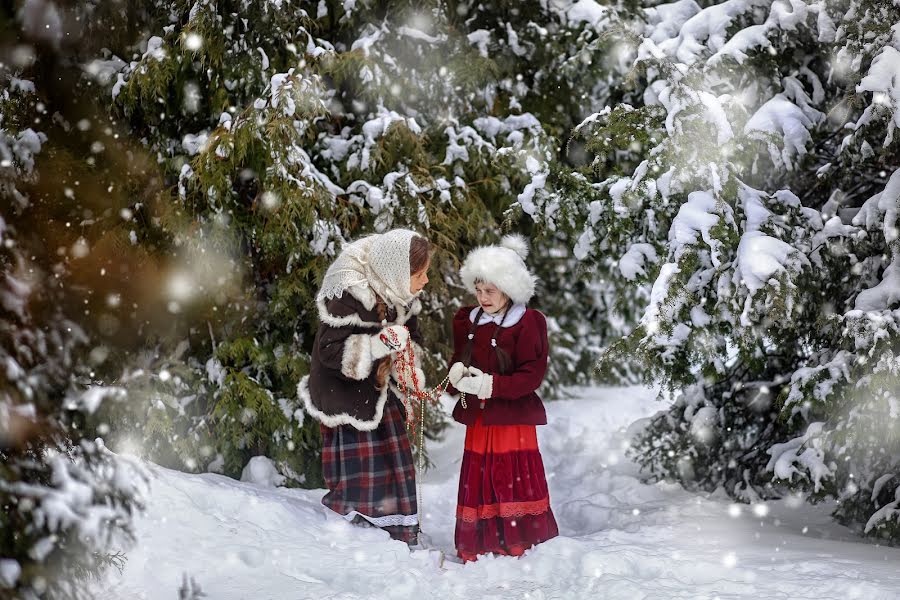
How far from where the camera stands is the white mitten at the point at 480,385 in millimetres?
4453

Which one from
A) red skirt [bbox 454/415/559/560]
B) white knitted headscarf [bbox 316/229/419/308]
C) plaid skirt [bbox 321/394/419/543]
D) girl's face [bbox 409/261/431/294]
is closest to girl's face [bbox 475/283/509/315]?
girl's face [bbox 409/261/431/294]

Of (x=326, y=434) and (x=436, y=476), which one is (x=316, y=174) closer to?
(x=326, y=434)

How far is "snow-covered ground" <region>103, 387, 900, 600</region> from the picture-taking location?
363 centimetres

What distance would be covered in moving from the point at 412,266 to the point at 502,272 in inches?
21.1

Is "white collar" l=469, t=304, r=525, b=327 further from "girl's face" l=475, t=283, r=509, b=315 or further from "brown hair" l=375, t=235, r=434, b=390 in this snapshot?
"brown hair" l=375, t=235, r=434, b=390

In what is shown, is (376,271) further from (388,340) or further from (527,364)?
(527,364)

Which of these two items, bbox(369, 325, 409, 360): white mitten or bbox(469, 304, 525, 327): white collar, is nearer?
bbox(369, 325, 409, 360): white mitten

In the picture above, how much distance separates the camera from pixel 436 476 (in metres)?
6.57

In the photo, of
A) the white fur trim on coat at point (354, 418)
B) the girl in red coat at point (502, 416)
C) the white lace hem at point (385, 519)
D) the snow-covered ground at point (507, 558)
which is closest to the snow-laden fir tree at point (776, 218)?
the snow-covered ground at point (507, 558)

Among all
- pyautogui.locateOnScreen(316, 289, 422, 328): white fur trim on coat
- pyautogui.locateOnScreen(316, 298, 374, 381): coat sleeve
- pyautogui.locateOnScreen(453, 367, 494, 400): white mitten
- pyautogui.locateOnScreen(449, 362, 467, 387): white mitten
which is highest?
pyautogui.locateOnScreen(316, 289, 422, 328): white fur trim on coat

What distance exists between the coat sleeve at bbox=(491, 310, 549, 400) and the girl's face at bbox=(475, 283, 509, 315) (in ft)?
0.59

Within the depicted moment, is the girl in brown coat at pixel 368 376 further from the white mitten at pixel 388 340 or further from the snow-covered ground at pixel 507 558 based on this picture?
the snow-covered ground at pixel 507 558

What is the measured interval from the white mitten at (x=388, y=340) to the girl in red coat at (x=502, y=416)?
36 cm

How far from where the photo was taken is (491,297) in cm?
468
